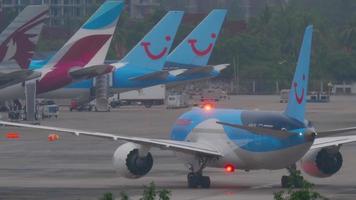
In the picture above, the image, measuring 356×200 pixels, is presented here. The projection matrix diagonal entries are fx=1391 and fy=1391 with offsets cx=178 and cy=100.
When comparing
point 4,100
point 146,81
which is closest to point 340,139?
point 4,100

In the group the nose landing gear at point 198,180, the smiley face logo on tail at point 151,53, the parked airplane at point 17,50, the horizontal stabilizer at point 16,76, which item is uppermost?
the smiley face logo on tail at point 151,53

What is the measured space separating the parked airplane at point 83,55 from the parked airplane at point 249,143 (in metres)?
48.4

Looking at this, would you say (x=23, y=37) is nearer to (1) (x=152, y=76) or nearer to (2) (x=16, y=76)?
(2) (x=16, y=76)

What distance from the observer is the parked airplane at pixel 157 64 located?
105750 mm

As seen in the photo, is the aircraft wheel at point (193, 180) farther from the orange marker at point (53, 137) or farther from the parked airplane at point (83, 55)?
the parked airplane at point (83, 55)

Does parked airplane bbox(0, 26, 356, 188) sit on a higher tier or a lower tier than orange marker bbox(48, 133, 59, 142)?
lower

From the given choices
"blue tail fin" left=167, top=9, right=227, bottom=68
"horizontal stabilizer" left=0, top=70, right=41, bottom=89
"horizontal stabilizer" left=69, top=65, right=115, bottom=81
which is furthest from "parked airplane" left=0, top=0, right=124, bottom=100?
"blue tail fin" left=167, top=9, right=227, bottom=68

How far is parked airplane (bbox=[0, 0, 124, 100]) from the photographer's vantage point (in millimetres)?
91438

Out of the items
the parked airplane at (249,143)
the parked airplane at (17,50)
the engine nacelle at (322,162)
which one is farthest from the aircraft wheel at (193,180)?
the parked airplane at (17,50)

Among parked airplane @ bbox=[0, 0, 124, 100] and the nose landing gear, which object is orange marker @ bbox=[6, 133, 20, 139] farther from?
the nose landing gear

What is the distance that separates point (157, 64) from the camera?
4193 inches

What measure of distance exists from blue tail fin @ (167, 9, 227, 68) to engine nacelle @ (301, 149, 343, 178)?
6827 cm

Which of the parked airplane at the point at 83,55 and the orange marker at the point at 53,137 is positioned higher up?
the parked airplane at the point at 83,55

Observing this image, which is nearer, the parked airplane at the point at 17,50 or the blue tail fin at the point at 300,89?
the blue tail fin at the point at 300,89
